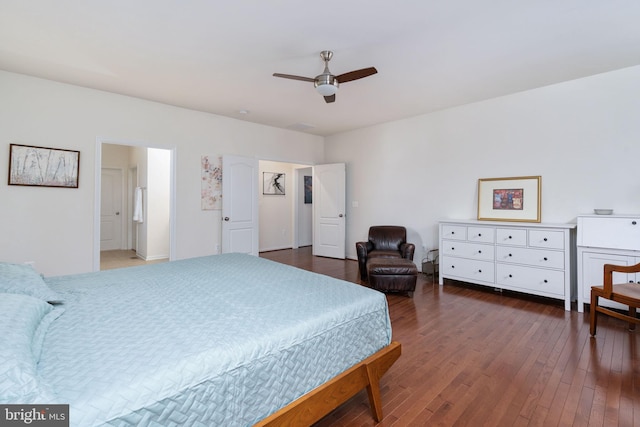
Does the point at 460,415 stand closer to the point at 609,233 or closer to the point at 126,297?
the point at 126,297

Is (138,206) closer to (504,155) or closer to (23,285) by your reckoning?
(23,285)

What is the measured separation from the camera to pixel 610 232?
312 cm

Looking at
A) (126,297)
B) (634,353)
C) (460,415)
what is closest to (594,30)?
(634,353)

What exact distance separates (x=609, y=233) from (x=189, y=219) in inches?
218

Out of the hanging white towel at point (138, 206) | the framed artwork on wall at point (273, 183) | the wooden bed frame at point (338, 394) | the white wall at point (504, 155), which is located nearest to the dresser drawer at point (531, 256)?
the white wall at point (504, 155)

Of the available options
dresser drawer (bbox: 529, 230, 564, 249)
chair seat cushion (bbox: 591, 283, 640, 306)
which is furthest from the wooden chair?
dresser drawer (bbox: 529, 230, 564, 249)

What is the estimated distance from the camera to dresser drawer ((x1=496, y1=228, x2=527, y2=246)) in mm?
3694

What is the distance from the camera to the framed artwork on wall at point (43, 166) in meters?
3.48

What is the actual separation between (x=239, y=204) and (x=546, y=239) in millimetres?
4622

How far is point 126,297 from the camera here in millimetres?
1720

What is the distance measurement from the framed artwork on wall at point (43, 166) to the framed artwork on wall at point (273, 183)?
3922 mm

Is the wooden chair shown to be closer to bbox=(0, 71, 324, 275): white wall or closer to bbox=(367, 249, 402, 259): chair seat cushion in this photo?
bbox=(367, 249, 402, 259): chair seat cushion

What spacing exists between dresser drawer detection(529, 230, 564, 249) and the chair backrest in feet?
6.01

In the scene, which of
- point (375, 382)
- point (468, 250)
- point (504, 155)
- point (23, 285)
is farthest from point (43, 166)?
point (504, 155)
